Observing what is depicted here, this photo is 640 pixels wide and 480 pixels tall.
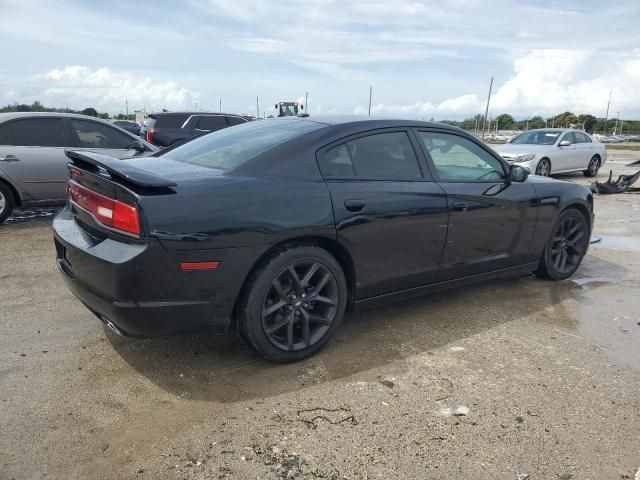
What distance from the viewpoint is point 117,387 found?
9.60 feet

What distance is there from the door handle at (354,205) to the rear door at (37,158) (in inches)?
200

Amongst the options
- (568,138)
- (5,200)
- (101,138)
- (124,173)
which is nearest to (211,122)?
(101,138)

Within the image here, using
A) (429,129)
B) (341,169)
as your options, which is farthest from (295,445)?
(429,129)

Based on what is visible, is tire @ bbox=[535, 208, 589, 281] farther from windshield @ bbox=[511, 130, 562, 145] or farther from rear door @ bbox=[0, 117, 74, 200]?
windshield @ bbox=[511, 130, 562, 145]

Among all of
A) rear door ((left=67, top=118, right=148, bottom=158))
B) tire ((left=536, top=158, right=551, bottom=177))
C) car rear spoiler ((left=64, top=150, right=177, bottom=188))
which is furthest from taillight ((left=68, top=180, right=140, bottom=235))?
tire ((left=536, top=158, right=551, bottom=177))

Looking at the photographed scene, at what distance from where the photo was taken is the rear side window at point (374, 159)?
3406 millimetres

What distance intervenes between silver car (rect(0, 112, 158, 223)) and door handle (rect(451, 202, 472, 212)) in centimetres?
448

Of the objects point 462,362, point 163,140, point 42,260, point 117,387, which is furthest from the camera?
point 163,140

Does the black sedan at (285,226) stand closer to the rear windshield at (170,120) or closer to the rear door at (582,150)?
the rear windshield at (170,120)

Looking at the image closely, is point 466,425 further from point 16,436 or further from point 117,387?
point 16,436

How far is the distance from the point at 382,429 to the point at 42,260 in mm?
4206

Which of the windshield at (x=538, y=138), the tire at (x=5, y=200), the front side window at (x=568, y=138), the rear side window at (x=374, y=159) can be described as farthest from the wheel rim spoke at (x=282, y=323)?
the front side window at (x=568, y=138)

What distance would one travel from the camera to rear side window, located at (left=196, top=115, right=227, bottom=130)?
14969 millimetres

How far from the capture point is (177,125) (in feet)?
48.4
